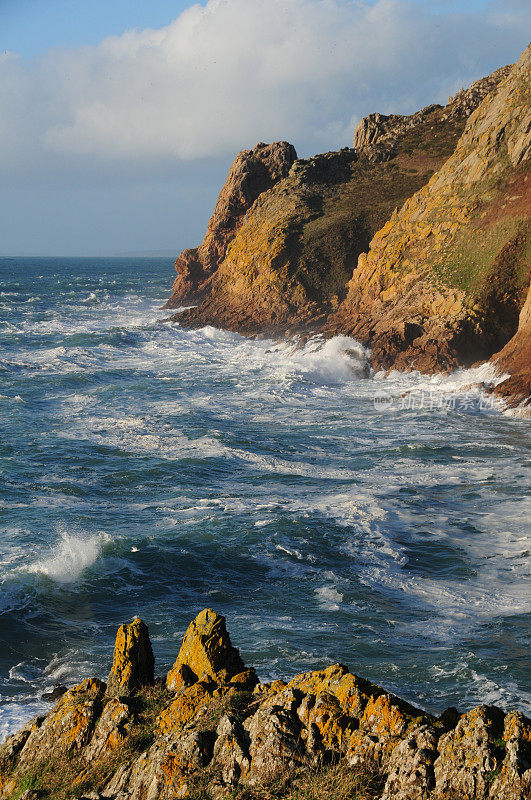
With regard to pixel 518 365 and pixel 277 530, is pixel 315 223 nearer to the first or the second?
pixel 518 365

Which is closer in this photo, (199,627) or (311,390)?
(199,627)

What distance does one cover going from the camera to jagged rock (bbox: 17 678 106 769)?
10.9 metres

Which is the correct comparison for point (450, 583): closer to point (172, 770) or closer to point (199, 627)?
point (199, 627)

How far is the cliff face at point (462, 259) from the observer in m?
46.7

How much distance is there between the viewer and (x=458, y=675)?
14453 mm

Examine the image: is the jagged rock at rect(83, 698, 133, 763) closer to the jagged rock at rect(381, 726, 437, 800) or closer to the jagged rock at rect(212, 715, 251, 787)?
the jagged rock at rect(212, 715, 251, 787)

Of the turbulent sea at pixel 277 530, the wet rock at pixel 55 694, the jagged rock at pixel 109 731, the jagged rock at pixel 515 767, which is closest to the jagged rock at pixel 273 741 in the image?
the jagged rock at pixel 109 731

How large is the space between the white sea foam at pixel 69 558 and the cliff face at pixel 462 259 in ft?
97.3

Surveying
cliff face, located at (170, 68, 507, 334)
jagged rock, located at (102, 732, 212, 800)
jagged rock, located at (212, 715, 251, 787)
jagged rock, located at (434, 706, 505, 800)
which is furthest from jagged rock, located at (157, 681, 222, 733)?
cliff face, located at (170, 68, 507, 334)

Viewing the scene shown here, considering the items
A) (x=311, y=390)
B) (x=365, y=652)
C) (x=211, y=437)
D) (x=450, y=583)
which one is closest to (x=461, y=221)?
(x=311, y=390)

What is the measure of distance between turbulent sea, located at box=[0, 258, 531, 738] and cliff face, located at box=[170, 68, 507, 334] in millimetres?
23147

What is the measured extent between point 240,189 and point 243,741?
8124 centimetres

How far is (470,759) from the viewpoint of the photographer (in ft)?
27.6

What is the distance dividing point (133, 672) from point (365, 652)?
19.0ft
